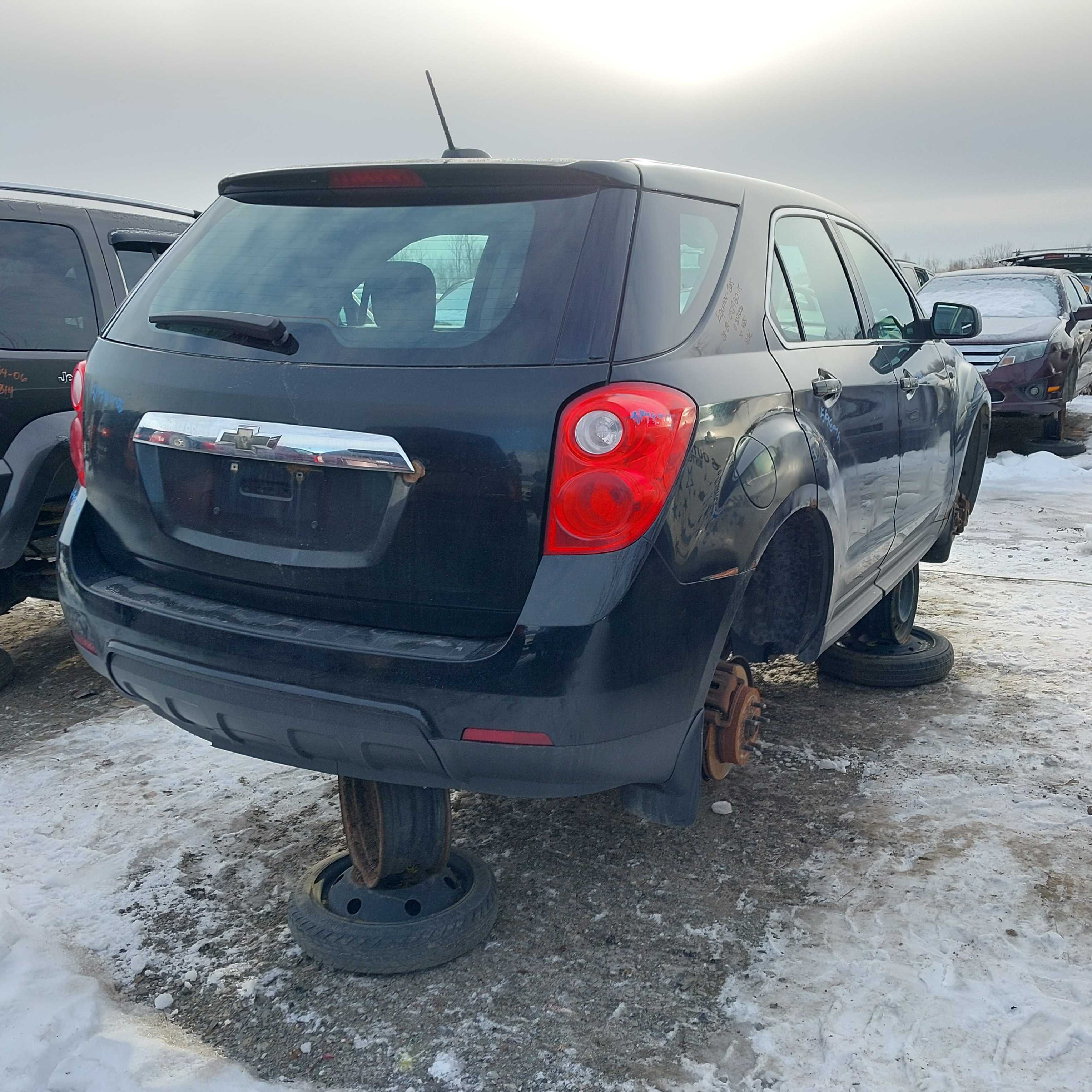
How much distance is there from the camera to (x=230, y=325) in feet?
8.09

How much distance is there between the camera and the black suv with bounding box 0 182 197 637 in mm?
4219

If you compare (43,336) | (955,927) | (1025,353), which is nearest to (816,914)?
(955,927)

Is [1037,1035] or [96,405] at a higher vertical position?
[96,405]

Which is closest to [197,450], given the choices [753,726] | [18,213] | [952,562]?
[753,726]

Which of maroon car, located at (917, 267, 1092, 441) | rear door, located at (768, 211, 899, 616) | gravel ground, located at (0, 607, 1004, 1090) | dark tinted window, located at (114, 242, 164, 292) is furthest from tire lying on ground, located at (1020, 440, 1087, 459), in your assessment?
dark tinted window, located at (114, 242, 164, 292)

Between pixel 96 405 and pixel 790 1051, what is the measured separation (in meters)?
2.24

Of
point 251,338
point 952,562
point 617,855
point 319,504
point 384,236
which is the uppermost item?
point 384,236

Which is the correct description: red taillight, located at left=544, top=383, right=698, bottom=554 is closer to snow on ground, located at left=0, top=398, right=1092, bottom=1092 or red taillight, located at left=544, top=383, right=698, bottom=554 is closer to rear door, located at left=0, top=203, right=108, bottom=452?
snow on ground, located at left=0, top=398, right=1092, bottom=1092

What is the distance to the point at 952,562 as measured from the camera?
21.8 ft

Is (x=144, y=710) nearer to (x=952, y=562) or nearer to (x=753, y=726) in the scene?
(x=753, y=726)

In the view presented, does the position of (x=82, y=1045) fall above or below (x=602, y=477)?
below

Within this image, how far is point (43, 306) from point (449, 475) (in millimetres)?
3089

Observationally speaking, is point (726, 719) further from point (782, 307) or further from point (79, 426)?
point (79, 426)

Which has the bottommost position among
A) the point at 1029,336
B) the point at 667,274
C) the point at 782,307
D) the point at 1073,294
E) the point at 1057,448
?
the point at 1057,448
